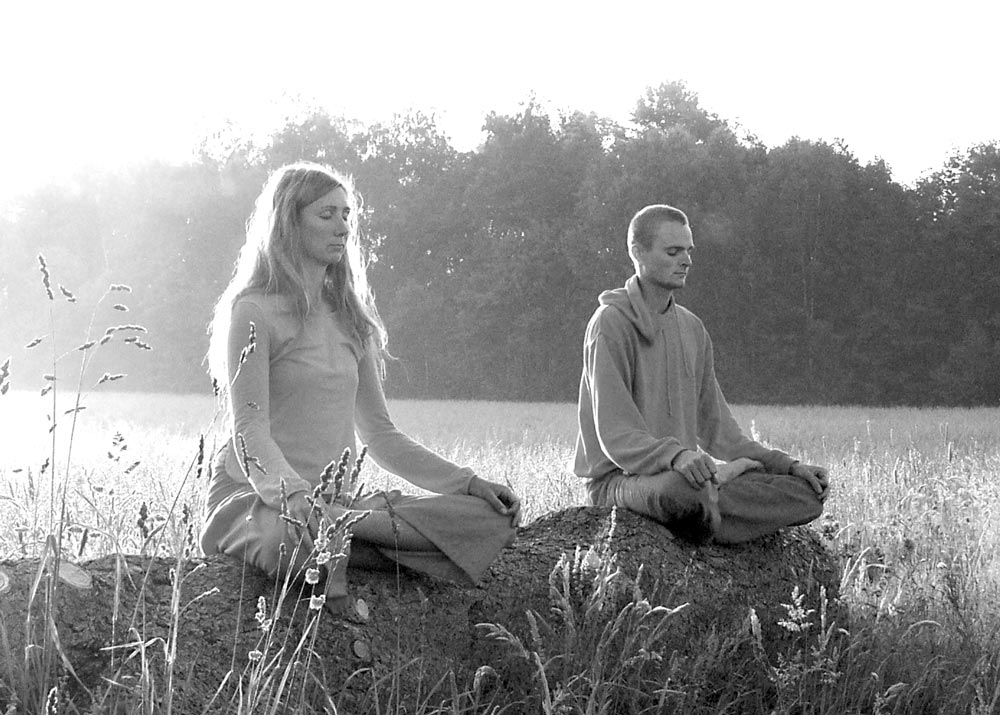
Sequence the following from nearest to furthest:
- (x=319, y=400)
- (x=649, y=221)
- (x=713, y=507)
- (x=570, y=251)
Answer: (x=319, y=400)
(x=713, y=507)
(x=649, y=221)
(x=570, y=251)

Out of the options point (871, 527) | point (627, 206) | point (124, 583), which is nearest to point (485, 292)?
point (627, 206)

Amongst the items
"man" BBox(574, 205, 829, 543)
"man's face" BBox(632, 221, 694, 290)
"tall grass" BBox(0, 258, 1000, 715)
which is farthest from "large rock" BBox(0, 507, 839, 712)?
"man's face" BBox(632, 221, 694, 290)

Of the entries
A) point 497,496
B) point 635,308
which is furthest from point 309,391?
point 635,308

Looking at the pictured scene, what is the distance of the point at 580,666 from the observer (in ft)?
10.5

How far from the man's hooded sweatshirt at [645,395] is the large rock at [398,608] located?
29cm

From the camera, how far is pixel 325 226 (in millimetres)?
3787

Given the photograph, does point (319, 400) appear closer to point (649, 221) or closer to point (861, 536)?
point (649, 221)

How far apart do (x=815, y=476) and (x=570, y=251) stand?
2817 centimetres

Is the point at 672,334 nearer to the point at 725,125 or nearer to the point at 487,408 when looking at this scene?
the point at 487,408

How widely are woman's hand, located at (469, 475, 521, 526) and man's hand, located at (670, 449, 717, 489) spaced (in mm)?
837

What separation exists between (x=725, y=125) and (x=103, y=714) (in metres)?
33.8

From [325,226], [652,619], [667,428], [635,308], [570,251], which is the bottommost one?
[652,619]

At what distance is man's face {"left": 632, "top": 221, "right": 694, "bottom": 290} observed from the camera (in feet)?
15.3

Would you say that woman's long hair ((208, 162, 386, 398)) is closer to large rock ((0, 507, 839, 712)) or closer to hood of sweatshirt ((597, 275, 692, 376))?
large rock ((0, 507, 839, 712))
